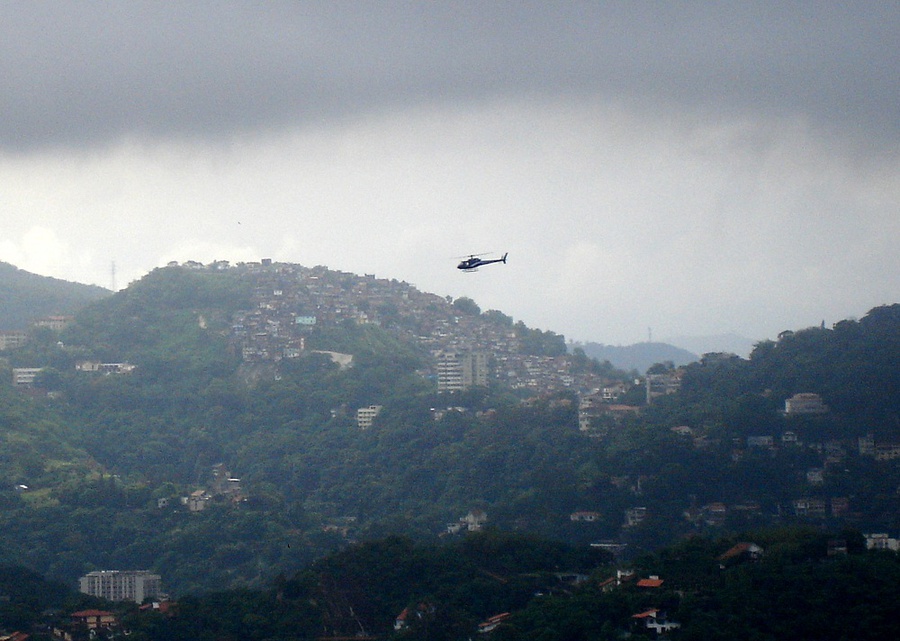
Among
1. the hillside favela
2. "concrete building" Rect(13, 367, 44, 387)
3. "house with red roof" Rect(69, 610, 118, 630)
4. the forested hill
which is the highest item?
the forested hill

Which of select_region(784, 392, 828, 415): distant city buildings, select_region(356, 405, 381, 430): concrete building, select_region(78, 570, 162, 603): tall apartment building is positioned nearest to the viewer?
select_region(78, 570, 162, 603): tall apartment building

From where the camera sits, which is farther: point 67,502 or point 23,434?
point 23,434

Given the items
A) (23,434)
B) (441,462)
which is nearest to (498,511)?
(441,462)

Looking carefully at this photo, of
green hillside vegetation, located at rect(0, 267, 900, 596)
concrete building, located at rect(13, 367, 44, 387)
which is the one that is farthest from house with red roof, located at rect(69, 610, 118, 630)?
concrete building, located at rect(13, 367, 44, 387)

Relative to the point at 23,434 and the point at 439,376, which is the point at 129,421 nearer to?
the point at 23,434

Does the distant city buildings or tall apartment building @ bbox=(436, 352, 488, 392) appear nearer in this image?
the distant city buildings

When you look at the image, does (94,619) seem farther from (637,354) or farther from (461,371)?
(637,354)

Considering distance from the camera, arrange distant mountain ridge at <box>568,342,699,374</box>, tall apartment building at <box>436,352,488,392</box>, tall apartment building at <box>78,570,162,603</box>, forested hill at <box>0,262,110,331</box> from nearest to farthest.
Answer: tall apartment building at <box>78,570,162,603</box>, tall apartment building at <box>436,352,488,392</box>, forested hill at <box>0,262,110,331</box>, distant mountain ridge at <box>568,342,699,374</box>

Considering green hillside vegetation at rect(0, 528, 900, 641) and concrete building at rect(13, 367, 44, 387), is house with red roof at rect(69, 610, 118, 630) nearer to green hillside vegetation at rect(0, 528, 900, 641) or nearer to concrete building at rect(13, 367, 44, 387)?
green hillside vegetation at rect(0, 528, 900, 641)
